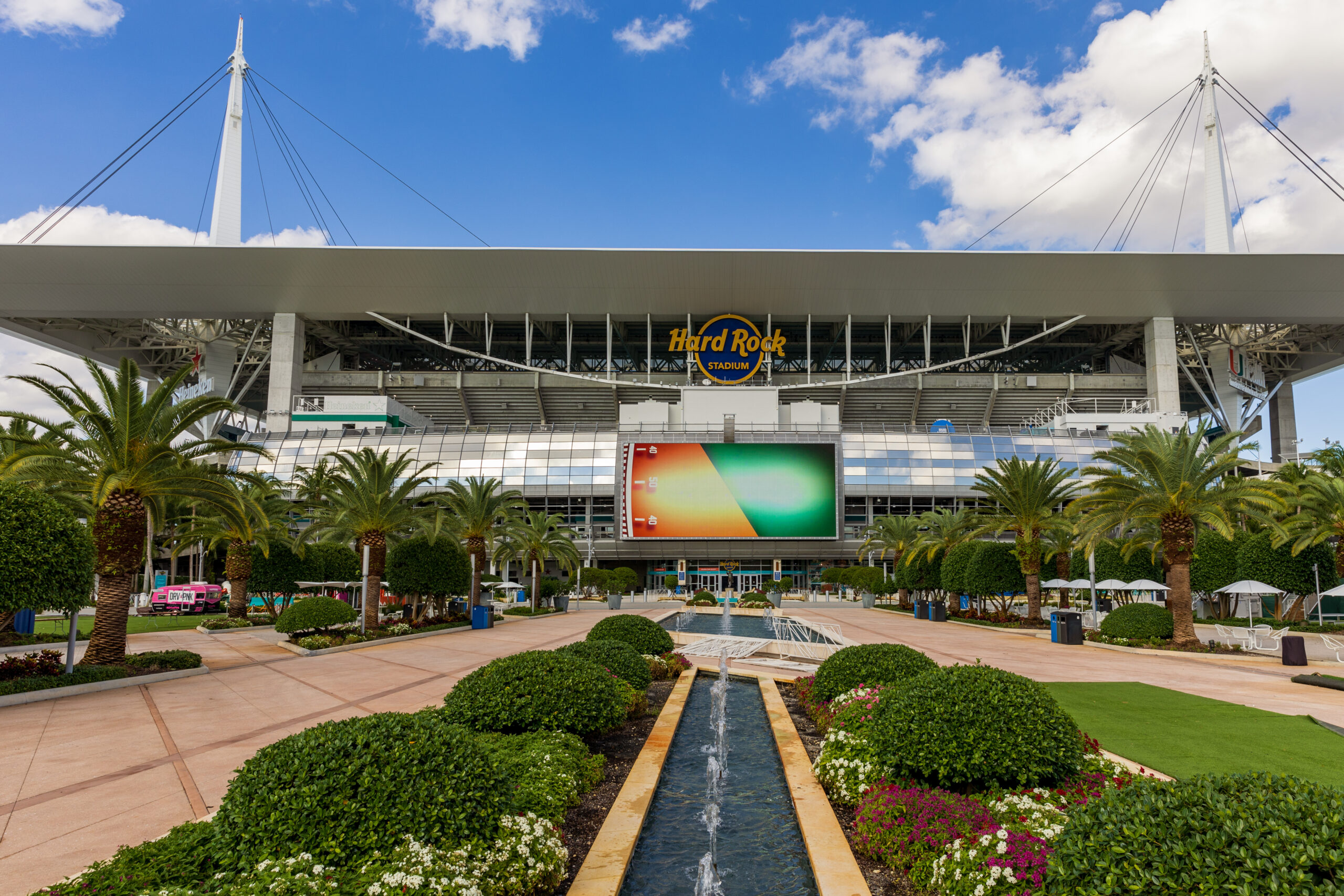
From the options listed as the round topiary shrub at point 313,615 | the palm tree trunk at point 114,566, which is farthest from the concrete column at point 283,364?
the palm tree trunk at point 114,566

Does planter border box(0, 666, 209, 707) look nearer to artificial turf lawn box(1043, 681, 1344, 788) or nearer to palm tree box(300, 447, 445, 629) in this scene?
palm tree box(300, 447, 445, 629)

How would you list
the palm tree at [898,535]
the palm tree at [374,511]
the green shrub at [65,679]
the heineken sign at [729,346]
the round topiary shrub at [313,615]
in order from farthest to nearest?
the heineken sign at [729,346]
the palm tree at [898,535]
the palm tree at [374,511]
the round topiary shrub at [313,615]
the green shrub at [65,679]

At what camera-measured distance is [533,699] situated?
29.4 feet

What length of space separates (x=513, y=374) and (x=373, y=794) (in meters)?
74.4

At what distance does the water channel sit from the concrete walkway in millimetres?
4281

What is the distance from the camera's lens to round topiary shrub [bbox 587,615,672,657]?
15.4 m

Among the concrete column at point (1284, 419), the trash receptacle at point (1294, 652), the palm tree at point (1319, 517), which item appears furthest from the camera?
the concrete column at point (1284, 419)

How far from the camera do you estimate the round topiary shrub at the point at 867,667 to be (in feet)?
33.5

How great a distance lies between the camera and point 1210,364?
251 feet

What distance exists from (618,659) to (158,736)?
6.61m

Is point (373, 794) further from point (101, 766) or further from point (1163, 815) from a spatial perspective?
point (101, 766)

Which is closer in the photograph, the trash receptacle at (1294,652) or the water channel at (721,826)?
the water channel at (721,826)

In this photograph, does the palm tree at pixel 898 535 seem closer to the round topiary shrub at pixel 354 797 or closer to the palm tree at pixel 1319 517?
the palm tree at pixel 1319 517

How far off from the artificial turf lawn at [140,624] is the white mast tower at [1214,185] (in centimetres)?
4942
